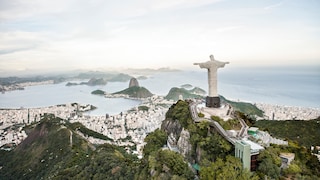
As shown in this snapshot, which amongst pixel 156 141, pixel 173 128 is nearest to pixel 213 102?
pixel 173 128

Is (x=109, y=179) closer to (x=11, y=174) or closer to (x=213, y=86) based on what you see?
(x=213, y=86)

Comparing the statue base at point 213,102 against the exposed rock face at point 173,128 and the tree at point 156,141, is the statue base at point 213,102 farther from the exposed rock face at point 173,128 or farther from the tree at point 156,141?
the tree at point 156,141

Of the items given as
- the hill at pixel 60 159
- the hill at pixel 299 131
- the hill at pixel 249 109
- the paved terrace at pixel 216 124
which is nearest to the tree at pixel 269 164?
the paved terrace at pixel 216 124

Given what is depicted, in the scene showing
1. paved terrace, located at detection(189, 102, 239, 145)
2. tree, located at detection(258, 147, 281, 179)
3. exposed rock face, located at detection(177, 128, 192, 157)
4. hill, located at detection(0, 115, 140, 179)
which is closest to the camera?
tree, located at detection(258, 147, 281, 179)

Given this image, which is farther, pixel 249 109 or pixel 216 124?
pixel 249 109

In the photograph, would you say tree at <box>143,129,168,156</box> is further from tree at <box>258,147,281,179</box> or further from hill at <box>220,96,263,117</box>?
hill at <box>220,96,263,117</box>

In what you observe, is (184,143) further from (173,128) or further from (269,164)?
(269,164)

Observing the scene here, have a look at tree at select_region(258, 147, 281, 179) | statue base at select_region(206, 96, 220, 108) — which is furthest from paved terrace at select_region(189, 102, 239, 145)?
tree at select_region(258, 147, 281, 179)

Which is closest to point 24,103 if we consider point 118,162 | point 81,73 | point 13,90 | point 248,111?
point 13,90
